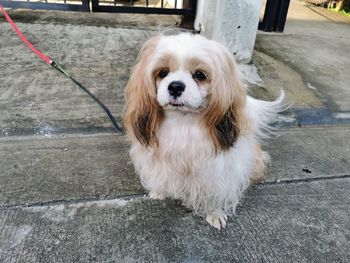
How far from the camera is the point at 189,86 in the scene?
1.77m

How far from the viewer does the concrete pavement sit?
6.70ft

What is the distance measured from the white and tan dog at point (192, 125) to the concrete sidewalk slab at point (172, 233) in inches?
5.1

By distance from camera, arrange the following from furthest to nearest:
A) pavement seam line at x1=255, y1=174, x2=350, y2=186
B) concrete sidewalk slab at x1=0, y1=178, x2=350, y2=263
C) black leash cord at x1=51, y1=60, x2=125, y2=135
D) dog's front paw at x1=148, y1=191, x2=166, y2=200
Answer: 1. black leash cord at x1=51, y1=60, x2=125, y2=135
2. pavement seam line at x1=255, y1=174, x2=350, y2=186
3. dog's front paw at x1=148, y1=191, x2=166, y2=200
4. concrete sidewalk slab at x1=0, y1=178, x2=350, y2=263

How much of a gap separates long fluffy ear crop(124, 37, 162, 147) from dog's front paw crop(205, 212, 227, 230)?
21.3 inches

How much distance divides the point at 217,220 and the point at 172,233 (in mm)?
279

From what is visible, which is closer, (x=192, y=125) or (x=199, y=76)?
(x=199, y=76)

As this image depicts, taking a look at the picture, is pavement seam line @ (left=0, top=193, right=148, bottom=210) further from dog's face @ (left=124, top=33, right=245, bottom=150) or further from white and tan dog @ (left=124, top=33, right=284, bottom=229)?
dog's face @ (left=124, top=33, right=245, bottom=150)

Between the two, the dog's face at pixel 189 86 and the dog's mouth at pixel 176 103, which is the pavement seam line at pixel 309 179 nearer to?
the dog's face at pixel 189 86

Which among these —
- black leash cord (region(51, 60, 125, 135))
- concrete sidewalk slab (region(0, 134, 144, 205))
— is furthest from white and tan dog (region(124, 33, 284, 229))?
Result: black leash cord (region(51, 60, 125, 135))

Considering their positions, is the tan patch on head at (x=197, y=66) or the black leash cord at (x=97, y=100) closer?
the tan patch on head at (x=197, y=66)

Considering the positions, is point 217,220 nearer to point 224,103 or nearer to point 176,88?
point 224,103

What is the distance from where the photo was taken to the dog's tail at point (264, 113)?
2.67 m

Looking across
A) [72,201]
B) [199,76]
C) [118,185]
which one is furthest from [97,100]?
[199,76]

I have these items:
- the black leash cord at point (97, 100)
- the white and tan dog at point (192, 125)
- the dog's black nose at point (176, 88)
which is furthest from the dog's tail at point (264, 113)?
the black leash cord at point (97, 100)
